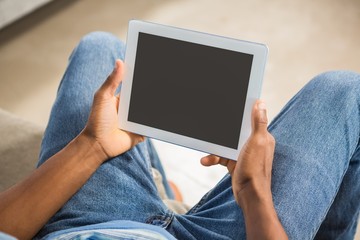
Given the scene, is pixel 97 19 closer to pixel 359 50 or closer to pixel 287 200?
pixel 359 50

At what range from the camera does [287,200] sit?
30.5 inches

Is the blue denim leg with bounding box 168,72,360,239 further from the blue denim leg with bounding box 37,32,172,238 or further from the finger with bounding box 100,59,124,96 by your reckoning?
the finger with bounding box 100,59,124,96

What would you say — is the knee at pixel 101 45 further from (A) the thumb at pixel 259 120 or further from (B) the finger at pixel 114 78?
(A) the thumb at pixel 259 120

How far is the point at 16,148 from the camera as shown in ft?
3.67

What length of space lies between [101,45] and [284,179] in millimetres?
518

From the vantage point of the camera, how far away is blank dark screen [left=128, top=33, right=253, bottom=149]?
2.60 feet

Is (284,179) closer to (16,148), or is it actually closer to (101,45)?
(101,45)

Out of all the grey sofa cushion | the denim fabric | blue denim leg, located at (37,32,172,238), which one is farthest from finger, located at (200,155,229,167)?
the grey sofa cushion

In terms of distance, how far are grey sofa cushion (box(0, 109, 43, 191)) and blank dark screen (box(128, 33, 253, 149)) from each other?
0.39 m

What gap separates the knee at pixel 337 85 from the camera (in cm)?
87

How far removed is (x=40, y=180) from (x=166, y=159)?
665 mm

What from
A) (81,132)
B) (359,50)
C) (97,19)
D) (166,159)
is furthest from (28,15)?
(359,50)

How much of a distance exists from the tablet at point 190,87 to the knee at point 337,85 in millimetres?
177

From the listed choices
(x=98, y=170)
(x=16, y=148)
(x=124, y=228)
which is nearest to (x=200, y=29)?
(x=16, y=148)
